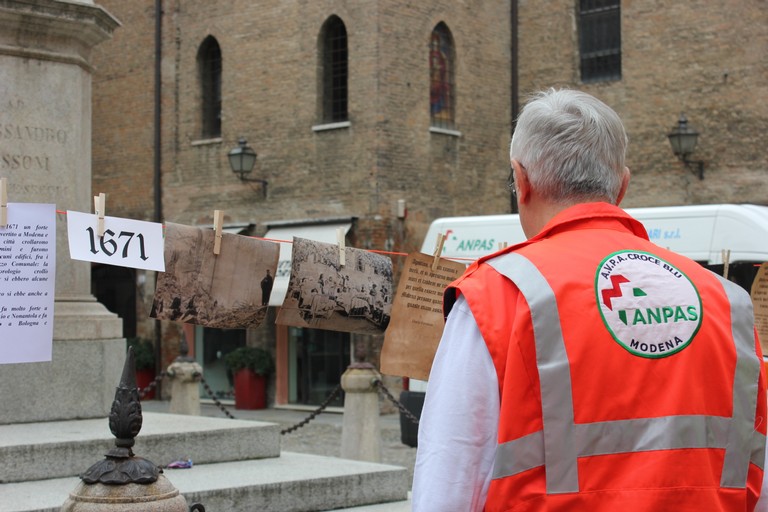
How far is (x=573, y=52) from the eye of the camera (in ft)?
75.3

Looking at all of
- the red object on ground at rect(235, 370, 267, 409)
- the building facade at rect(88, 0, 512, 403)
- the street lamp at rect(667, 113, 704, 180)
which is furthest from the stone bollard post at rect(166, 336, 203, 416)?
the street lamp at rect(667, 113, 704, 180)

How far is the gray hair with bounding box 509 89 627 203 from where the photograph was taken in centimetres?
251

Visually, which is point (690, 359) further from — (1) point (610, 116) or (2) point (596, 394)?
(1) point (610, 116)

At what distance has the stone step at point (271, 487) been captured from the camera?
7043 mm

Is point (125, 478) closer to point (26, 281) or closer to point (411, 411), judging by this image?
point (26, 281)

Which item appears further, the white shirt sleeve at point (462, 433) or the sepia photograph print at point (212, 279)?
the sepia photograph print at point (212, 279)

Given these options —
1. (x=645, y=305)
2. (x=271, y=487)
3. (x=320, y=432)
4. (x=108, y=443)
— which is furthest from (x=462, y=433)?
(x=320, y=432)

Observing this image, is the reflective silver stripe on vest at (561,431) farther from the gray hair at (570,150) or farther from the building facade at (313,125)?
the building facade at (313,125)

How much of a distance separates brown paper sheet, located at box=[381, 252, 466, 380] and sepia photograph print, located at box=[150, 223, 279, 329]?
0.66 meters

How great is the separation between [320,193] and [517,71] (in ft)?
16.2

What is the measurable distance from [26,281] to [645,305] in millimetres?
3921

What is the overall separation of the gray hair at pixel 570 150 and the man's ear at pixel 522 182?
0.03 feet

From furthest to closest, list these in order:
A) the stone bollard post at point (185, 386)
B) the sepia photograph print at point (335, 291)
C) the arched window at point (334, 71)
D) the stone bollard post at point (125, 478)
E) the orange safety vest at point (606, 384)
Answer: the arched window at point (334, 71) → the stone bollard post at point (185, 386) → the sepia photograph print at point (335, 291) → the stone bollard post at point (125, 478) → the orange safety vest at point (606, 384)

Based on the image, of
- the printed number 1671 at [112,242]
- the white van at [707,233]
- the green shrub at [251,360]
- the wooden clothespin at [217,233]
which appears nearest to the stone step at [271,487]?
the printed number 1671 at [112,242]
